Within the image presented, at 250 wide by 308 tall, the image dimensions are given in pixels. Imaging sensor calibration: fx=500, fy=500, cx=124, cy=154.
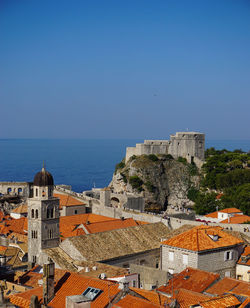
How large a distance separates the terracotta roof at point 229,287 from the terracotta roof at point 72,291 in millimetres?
4950

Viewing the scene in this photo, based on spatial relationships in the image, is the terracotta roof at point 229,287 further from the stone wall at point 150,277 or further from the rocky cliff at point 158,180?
the rocky cliff at point 158,180

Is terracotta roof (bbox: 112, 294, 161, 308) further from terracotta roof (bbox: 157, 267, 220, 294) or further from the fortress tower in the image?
the fortress tower

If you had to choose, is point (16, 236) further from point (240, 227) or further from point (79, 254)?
point (240, 227)

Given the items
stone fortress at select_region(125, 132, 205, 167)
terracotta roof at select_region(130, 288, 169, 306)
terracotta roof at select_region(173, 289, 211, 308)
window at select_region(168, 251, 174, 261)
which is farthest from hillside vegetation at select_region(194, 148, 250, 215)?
terracotta roof at select_region(130, 288, 169, 306)

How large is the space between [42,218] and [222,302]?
17.3 m

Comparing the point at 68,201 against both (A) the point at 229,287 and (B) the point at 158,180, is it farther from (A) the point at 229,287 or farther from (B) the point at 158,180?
(A) the point at 229,287

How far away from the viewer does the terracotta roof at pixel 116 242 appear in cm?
2834

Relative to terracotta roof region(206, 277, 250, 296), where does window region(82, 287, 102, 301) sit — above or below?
above

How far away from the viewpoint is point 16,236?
3741cm

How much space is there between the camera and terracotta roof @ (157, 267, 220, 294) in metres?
20.5

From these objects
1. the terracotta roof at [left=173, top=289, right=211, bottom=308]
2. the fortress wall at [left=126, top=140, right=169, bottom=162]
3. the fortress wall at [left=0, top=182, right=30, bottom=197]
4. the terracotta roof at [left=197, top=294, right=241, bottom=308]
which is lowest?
the fortress wall at [left=0, top=182, right=30, bottom=197]

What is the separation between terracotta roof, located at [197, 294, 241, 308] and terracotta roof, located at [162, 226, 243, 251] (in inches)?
346

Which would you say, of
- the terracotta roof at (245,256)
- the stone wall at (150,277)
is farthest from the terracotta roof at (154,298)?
the terracotta roof at (245,256)

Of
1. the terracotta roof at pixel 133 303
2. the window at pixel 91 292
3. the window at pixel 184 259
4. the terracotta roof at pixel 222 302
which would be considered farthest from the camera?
the window at pixel 184 259
